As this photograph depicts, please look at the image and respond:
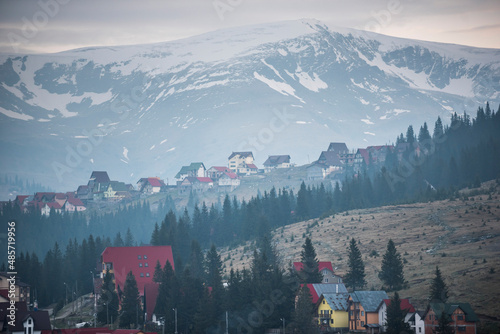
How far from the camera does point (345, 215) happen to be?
547 feet

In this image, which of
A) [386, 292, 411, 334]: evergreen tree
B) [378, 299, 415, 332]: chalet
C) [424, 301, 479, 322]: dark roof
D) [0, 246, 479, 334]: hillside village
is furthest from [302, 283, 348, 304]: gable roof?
[424, 301, 479, 322]: dark roof

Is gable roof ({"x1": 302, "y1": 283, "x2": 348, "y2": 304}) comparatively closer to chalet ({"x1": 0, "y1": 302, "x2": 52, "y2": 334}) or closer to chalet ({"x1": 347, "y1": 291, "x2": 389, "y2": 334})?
chalet ({"x1": 347, "y1": 291, "x2": 389, "y2": 334})

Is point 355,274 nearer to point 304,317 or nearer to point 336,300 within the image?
point 336,300

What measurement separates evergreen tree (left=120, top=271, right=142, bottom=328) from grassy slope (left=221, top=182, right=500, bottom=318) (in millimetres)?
31014

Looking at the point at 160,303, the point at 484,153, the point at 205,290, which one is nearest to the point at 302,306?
the point at 205,290

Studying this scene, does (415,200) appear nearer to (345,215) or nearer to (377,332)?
(345,215)

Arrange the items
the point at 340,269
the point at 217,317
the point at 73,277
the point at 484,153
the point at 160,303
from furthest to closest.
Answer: the point at 484,153, the point at 73,277, the point at 340,269, the point at 160,303, the point at 217,317

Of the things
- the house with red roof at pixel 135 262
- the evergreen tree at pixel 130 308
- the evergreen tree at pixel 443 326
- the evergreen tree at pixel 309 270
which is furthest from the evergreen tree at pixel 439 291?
the house with red roof at pixel 135 262

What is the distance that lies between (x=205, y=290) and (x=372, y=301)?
22.3 m

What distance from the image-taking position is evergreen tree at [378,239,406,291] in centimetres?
10744

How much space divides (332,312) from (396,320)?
14.4 metres

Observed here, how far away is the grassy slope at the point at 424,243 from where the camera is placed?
10119cm

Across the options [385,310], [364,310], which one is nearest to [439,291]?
[385,310]

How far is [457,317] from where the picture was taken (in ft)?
281
